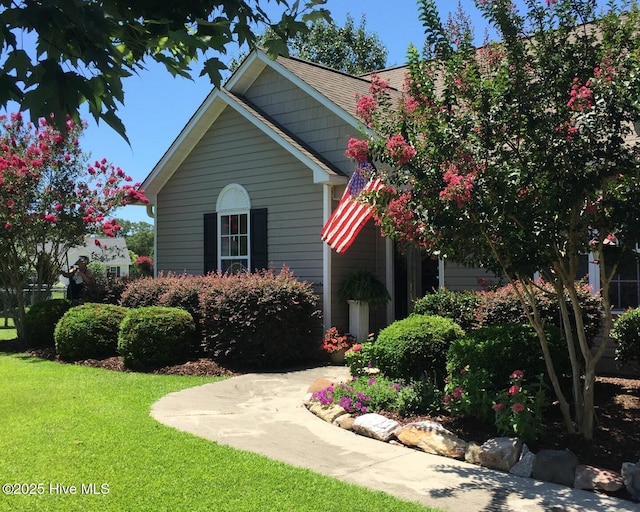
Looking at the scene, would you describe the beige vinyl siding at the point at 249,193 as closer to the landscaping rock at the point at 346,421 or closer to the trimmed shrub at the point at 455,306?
the trimmed shrub at the point at 455,306

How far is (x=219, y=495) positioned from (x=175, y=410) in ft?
9.37

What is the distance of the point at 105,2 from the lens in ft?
7.79

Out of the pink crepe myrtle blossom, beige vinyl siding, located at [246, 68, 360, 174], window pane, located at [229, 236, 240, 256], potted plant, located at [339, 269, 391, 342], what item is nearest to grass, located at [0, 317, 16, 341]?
window pane, located at [229, 236, 240, 256]

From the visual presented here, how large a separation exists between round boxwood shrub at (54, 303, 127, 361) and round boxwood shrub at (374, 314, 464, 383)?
590 cm

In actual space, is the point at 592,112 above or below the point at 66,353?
above

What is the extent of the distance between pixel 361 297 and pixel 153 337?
372cm

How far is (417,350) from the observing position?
23.4 feet

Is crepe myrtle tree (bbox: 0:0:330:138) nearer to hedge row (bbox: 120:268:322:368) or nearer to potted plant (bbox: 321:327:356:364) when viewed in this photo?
hedge row (bbox: 120:268:322:368)

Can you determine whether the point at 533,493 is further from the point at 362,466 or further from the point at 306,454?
the point at 306,454

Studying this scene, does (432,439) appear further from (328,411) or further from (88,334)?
(88,334)

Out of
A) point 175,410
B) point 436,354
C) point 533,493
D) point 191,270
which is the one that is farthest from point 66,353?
point 533,493

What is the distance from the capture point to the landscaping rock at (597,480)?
173 inches

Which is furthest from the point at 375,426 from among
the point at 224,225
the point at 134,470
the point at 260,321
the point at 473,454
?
the point at 224,225

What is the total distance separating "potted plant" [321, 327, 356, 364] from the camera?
10422mm
